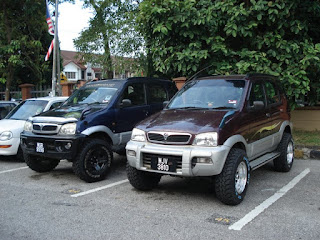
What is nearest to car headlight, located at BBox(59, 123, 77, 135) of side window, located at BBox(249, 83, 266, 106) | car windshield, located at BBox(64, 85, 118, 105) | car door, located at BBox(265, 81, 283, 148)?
car windshield, located at BBox(64, 85, 118, 105)

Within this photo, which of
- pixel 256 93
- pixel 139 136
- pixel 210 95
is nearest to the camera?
pixel 139 136

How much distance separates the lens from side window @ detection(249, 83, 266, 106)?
5945 mm

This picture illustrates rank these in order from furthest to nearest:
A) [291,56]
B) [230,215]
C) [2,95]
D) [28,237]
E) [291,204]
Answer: [2,95] → [291,56] → [291,204] → [230,215] → [28,237]

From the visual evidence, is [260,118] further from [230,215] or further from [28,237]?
[28,237]

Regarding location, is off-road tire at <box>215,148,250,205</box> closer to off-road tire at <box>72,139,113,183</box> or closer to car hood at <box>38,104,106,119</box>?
off-road tire at <box>72,139,113,183</box>

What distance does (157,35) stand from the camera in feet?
32.2

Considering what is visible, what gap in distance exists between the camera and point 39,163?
7.26m

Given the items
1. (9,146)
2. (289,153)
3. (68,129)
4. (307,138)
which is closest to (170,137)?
(68,129)

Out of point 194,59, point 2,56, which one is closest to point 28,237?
point 194,59

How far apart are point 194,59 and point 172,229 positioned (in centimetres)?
582

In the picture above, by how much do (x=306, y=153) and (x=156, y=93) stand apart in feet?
12.3

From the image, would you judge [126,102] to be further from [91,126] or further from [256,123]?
[256,123]

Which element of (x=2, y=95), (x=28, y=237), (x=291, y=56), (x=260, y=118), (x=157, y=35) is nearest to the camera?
(x=28, y=237)

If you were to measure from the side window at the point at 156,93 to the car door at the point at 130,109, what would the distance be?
20cm
